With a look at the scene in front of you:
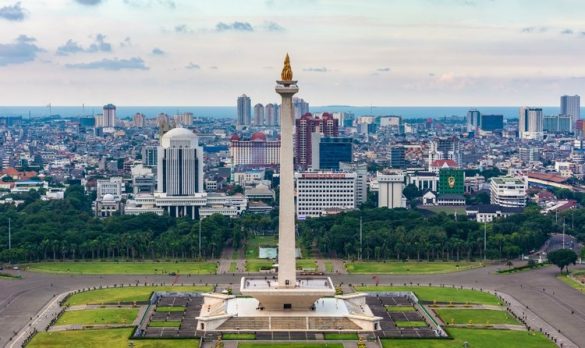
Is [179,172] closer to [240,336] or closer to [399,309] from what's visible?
[399,309]

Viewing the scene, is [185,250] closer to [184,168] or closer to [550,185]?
[184,168]

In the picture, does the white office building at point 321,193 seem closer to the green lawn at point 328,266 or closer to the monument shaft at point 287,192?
the green lawn at point 328,266

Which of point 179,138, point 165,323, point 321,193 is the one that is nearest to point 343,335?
point 165,323

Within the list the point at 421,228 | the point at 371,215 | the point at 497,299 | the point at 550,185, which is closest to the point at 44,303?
the point at 497,299

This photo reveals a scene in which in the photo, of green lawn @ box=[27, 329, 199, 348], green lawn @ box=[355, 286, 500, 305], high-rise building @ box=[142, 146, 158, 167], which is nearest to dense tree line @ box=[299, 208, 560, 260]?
green lawn @ box=[355, 286, 500, 305]

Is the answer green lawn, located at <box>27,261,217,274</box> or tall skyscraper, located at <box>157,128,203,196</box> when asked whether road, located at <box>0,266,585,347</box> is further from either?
tall skyscraper, located at <box>157,128,203,196</box>

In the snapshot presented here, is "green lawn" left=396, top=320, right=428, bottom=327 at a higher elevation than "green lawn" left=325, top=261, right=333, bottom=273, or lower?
lower
